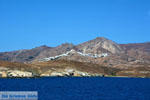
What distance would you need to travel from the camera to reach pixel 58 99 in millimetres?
92000

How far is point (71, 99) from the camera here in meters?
93.2

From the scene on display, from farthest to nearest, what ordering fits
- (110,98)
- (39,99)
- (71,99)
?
(110,98), (71,99), (39,99)

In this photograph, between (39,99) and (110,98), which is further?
(110,98)

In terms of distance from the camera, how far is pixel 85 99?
312 feet

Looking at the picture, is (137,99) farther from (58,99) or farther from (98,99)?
(58,99)

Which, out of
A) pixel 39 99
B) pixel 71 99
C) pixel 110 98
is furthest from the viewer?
pixel 110 98

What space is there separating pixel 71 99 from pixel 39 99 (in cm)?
1046

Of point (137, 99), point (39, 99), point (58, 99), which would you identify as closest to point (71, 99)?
point (58, 99)

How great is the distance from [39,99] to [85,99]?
14.9 meters

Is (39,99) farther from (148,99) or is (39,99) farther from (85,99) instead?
(148,99)

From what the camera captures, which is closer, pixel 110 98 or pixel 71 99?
pixel 71 99

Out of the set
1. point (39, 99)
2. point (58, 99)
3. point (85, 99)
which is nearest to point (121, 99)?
point (85, 99)

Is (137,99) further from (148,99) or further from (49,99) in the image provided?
(49,99)

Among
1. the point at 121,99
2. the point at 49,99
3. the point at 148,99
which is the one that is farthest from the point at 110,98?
the point at 49,99
